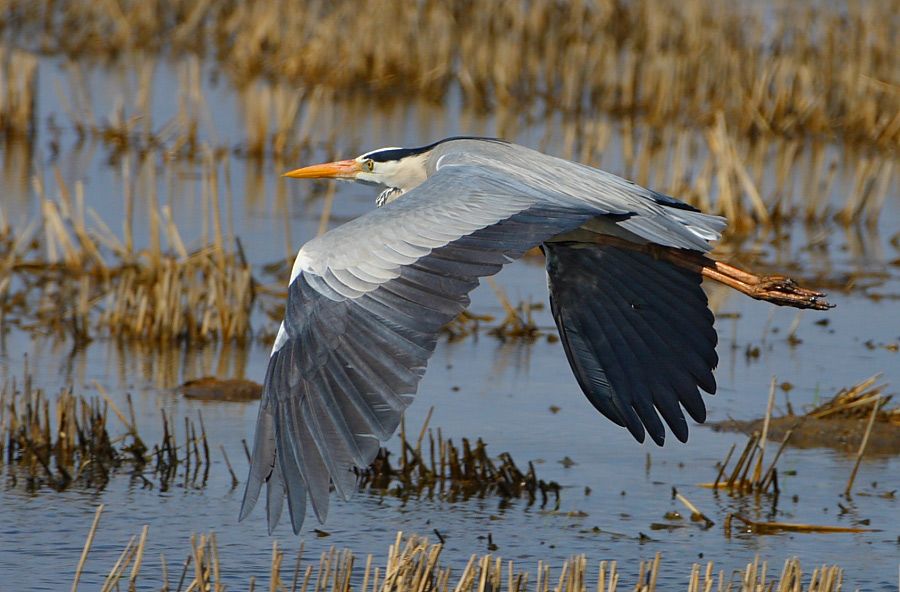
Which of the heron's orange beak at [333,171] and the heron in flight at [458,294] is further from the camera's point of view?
the heron's orange beak at [333,171]

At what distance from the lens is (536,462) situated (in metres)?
6.91

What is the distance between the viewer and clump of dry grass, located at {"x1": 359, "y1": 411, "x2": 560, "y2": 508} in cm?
634

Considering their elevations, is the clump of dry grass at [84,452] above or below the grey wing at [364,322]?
below

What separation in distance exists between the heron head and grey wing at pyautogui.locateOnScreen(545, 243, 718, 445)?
0.63 meters

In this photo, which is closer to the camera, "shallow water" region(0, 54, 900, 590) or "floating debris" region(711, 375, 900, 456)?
"shallow water" region(0, 54, 900, 590)

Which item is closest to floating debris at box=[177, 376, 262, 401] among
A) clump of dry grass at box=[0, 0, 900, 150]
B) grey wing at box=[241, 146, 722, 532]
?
grey wing at box=[241, 146, 722, 532]

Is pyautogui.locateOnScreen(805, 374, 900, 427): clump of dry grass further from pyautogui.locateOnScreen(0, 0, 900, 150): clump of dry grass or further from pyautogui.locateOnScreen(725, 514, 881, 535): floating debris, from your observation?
pyautogui.locateOnScreen(0, 0, 900, 150): clump of dry grass

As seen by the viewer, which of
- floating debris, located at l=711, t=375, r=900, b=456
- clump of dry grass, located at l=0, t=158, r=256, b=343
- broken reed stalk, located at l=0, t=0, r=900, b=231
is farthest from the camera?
broken reed stalk, located at l=0, t=0, r=900, b=231

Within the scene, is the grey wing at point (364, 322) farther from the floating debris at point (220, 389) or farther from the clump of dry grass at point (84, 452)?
the floating debris at point (220, 389)

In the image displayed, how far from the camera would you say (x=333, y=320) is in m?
4.22

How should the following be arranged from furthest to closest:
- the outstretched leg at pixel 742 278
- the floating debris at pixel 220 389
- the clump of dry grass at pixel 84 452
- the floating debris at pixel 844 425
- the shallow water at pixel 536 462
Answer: the floating debris at pixel 220 389
the floating debris at pixel 844 425
the clump of dry grass at pixel 84 452
the shallow water at pixel 536 462
the outstretched leg at pixel 742 278

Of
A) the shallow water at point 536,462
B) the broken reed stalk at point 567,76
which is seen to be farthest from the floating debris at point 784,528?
the broken reed stalk at point 567,76

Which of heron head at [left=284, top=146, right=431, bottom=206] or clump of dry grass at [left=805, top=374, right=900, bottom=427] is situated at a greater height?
heron head at [left=284, top=146, right=431, bottom=206]

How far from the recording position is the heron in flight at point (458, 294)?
4.04 metres
